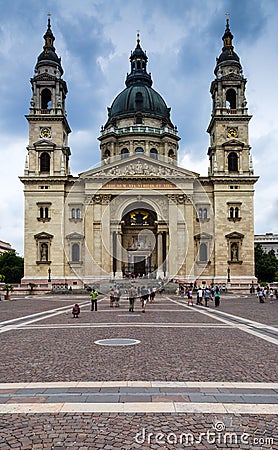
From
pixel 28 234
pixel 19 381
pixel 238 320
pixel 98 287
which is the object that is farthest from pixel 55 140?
pixel 19 381

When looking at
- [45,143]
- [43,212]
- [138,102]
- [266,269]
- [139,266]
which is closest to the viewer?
[43,212]

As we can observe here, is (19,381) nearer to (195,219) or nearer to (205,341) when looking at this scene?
(205,341)

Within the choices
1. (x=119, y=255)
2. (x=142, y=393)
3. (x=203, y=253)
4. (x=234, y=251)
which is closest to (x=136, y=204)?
(x=119, y=255)

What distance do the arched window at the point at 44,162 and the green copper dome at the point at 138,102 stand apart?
1896cm

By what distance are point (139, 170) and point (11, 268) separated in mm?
29481

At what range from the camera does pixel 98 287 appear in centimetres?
6222

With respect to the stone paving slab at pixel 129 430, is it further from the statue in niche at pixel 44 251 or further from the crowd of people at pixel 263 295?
the statue in niche at pixel 44 251

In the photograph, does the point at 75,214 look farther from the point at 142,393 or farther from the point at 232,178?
the point at 142,393

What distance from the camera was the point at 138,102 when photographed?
86.2 m

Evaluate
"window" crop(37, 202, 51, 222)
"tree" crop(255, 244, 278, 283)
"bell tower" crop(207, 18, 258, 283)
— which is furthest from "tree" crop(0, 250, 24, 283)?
"tree" crop(255, 244, 278, 283)

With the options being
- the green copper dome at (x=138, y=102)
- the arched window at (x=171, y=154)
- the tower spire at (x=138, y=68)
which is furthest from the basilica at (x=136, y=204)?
the tower spire at (x=138, y=68)

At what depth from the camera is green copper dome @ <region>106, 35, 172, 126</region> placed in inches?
3371

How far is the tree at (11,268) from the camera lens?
8288 cm

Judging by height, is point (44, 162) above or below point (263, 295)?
above
